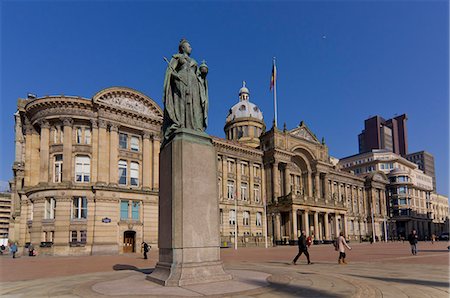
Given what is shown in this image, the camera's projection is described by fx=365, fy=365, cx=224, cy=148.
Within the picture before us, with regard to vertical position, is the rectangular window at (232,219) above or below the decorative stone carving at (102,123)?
below

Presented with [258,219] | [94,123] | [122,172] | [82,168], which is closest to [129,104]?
[94,123]

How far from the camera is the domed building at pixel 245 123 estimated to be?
270 ft

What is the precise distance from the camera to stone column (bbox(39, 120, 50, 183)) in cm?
4181

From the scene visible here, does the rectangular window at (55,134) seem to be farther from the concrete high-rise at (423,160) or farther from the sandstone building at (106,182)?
the concrete high-rise at (423,160)

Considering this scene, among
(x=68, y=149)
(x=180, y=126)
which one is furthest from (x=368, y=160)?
(x=180, y=126)

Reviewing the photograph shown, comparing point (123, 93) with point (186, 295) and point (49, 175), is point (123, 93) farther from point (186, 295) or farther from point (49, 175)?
point (186, 295)

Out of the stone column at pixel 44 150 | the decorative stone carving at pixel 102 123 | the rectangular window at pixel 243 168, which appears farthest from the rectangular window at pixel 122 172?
the rectangular window at pixel 243 168

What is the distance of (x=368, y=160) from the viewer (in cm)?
11319

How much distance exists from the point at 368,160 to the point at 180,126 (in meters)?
110

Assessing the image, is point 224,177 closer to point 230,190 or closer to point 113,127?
point 230,190

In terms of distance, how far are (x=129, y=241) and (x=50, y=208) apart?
9.75 m

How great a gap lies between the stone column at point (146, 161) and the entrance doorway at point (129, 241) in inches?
236

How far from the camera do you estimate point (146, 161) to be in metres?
47.4

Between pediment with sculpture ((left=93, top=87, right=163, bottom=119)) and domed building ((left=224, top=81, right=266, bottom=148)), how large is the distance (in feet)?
113
